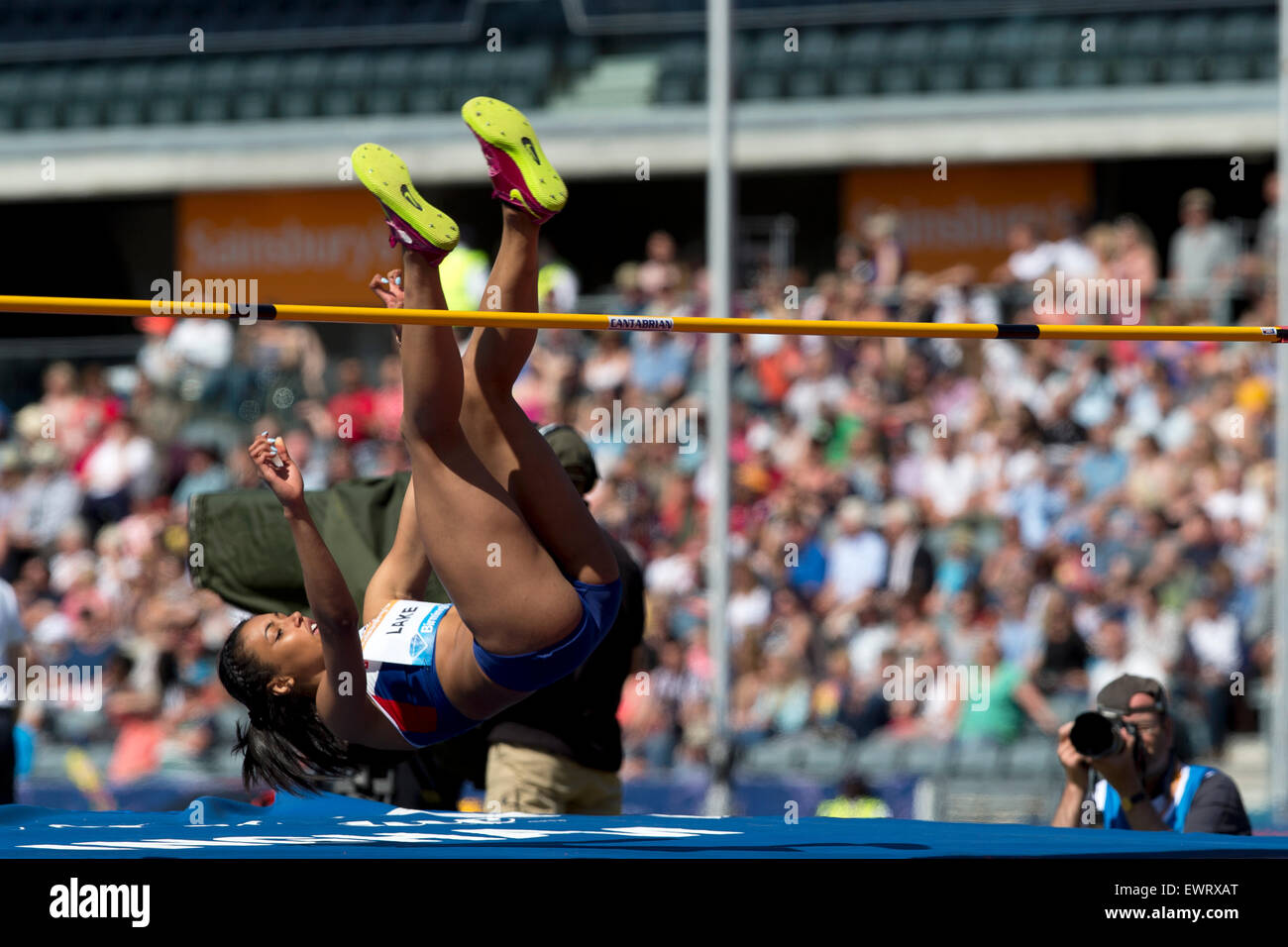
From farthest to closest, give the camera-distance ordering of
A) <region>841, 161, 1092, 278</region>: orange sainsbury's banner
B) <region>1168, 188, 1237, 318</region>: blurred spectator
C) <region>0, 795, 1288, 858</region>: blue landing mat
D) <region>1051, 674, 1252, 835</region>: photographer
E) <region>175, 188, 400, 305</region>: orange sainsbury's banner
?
1. <region>175, 188, 400, 305</region>: orange sainsbury's banner
2. <region>841, 161, 1092, 278</region>: orange sainsbury's banner
3. <region>1168, 188, 1237, 318</region>: blurred spectator
4. <region>1051, 674, 1252, 835</region>: photographer
5. <region>0, 795, 1288, 858</region>: blue landing mat

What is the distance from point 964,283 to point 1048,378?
137cm

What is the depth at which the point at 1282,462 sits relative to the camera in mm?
8500

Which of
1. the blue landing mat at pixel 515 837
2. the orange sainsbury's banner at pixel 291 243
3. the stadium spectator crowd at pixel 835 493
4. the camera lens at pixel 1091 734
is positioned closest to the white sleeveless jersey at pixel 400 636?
the blue landing mat at pixel 515 837

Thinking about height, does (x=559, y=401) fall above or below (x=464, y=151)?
below

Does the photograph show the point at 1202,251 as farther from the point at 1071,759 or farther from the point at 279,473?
the point at 279,473

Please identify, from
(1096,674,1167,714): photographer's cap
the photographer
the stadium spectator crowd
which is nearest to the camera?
the photographer

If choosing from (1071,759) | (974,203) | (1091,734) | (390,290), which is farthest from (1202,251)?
(390,290)

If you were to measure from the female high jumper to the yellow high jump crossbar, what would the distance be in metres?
0.12

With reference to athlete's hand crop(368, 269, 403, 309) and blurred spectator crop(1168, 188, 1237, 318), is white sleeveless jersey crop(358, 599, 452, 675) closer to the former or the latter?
athlete's hand crop(368, 269, 403, 309)

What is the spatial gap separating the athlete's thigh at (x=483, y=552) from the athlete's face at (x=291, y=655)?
420 millimetres

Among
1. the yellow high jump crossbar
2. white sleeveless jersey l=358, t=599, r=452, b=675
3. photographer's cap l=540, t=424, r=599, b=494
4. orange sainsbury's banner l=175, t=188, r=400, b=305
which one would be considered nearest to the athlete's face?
white sleeveless jersey l=358, t=599, r=452, b=675

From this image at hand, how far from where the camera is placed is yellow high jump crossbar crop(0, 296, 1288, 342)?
4.23 metres

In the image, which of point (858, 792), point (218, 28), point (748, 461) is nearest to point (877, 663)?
point (858, 792)
